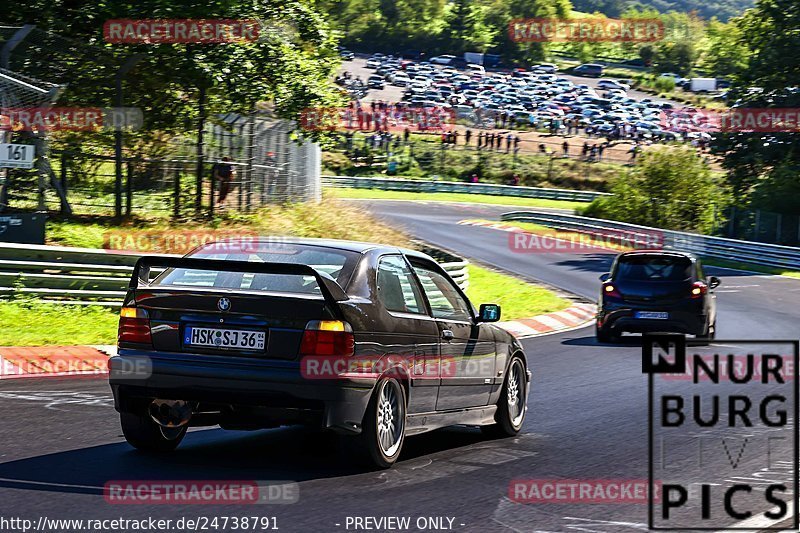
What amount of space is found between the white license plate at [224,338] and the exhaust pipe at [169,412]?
475 millimetres

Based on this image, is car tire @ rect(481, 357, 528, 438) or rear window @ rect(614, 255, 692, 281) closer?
car tire @ rect(481, 357, 528, 438)

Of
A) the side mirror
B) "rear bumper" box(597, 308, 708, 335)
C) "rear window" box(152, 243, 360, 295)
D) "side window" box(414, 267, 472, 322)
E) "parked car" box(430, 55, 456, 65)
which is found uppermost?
"parked car" box(430, 55, 456, 65)

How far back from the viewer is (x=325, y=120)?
2466 centimetres

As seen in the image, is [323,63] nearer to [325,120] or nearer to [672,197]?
[325,120]

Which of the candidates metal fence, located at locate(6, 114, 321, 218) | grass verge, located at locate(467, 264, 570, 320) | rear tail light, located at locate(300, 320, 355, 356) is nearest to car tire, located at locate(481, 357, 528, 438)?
rear tail light, located at locate(300, 320, 355, 356)

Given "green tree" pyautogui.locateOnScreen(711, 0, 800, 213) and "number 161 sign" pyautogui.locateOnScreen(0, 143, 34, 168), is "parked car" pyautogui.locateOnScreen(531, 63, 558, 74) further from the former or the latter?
"number 161 sign" pyautogui.locateOnScreen(0, 143, 34, 168)

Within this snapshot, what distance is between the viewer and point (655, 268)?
18.0 metres

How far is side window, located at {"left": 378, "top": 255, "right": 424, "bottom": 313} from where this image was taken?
797 centimetres

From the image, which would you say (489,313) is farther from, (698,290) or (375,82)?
(375,82)

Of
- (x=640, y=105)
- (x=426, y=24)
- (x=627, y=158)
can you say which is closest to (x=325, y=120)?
(x=627, y=158)

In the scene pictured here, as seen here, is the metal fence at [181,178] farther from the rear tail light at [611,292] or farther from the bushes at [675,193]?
the bushes at [675,193]

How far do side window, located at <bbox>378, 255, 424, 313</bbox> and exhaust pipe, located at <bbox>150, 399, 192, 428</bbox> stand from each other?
1504 millimetres

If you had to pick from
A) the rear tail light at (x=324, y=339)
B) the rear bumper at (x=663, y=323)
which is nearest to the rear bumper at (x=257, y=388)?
the rear tail light at (x=324, y=339)

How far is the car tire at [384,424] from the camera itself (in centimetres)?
741
